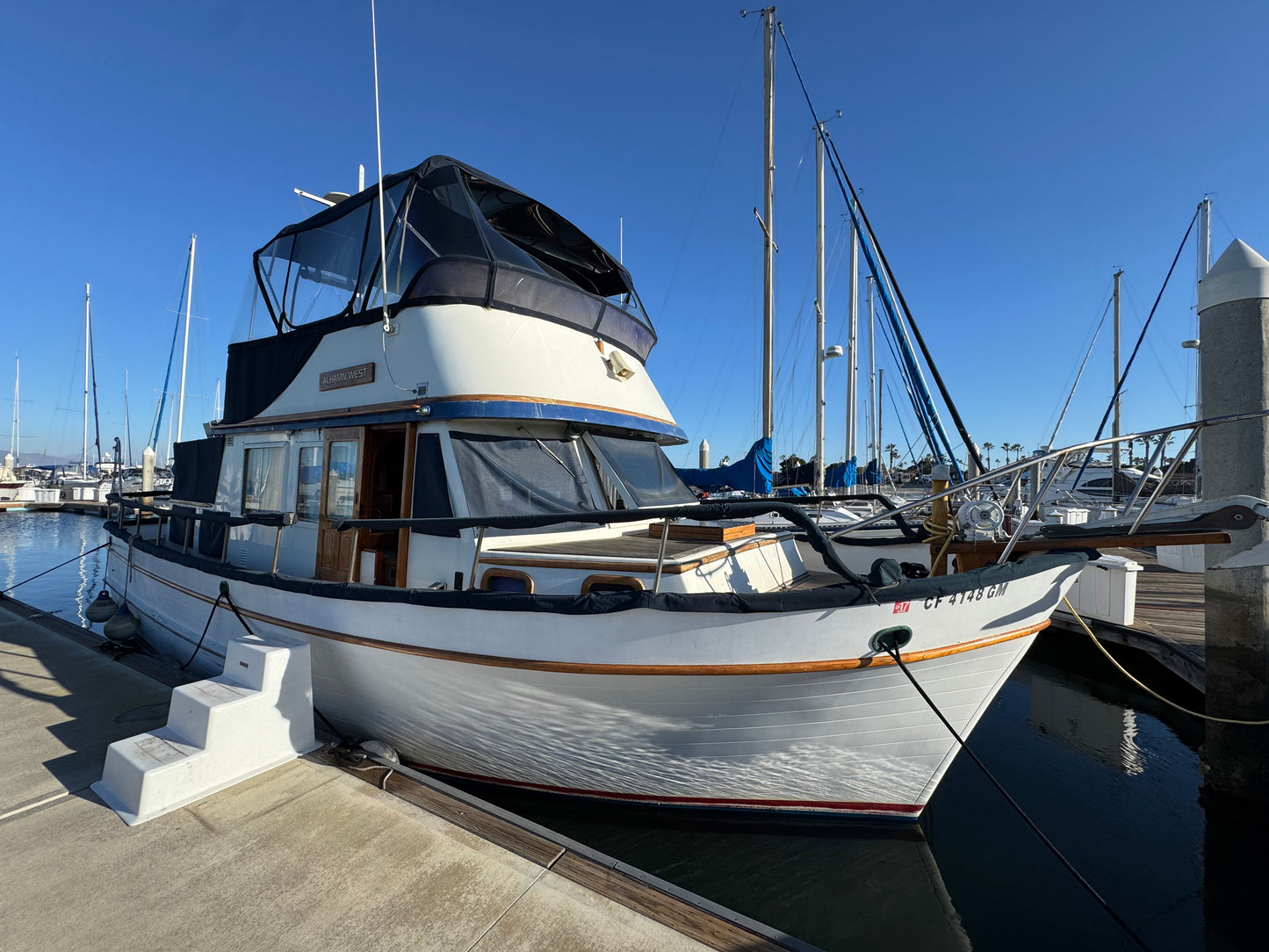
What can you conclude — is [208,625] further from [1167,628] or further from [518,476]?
[1167,628]

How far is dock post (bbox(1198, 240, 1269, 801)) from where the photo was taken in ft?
14.8

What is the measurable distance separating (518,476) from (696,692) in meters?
2.22

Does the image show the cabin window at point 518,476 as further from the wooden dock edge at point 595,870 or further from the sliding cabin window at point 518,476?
the wooden dock edge at point 595,870

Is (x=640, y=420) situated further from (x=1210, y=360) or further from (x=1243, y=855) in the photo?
(x=1243, y=855)

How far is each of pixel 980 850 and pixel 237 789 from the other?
4.86m

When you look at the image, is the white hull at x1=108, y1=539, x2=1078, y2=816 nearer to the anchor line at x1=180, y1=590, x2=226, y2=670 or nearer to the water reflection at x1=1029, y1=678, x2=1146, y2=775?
the anchor line at x1=180, y1=590, x2=226, y2=670

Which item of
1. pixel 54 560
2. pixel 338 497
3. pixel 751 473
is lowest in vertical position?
pixel 54 560

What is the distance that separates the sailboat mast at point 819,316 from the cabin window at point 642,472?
25.5 ft

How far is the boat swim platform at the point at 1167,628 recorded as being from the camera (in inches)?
279

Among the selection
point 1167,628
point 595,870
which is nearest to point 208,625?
point 595,870

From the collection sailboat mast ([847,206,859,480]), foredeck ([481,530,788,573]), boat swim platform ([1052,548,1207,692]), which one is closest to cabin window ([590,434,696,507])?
foredeck ([481,530,788,573])

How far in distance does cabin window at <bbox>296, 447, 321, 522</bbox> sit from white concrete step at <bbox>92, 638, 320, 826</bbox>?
1.43 metres

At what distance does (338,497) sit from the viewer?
16.8 feet

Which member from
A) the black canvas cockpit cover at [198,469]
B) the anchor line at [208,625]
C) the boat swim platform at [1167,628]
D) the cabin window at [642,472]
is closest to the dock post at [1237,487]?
the boat swim platform at [1167,628]
